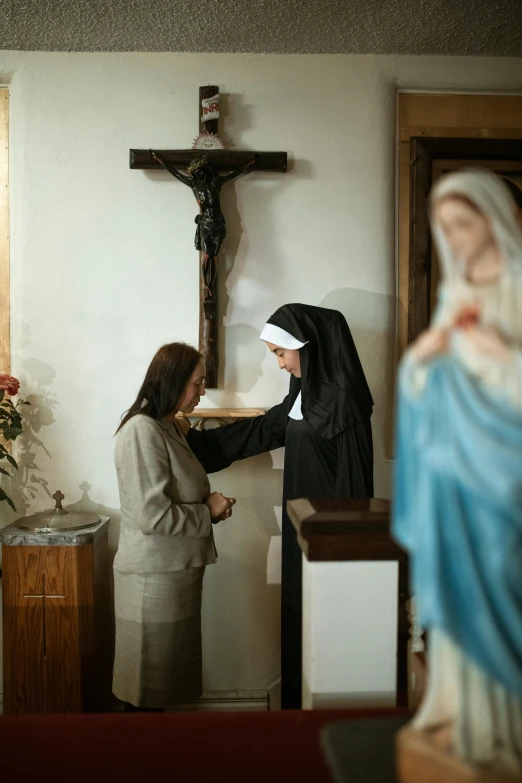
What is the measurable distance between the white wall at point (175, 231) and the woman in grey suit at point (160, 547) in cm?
81

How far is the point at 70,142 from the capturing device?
11.9 feet

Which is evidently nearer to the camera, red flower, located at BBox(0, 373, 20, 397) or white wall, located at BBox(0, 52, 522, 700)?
red flower, located at BBox(0, 373, 20, 397)

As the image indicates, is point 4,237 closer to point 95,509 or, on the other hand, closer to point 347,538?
point 95,509

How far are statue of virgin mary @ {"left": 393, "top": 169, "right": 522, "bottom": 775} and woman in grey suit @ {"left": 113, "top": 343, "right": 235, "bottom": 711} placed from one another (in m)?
1.66

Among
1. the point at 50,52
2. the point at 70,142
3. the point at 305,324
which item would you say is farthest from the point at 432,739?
the point at 50,52

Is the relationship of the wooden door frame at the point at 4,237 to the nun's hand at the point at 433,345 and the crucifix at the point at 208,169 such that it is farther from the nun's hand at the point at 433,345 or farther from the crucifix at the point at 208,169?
the nun's hand at the point at 433,345

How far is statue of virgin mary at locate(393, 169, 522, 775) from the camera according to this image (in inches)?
44.9

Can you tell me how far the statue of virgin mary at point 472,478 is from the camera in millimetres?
1141

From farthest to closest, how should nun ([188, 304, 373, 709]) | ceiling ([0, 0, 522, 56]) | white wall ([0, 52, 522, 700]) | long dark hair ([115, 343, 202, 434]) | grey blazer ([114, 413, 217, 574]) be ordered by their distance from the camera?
white wall ([0, 52, 522, 700])
ceiling ([0, 0, 522, 56])
nun ([188, 304, 373, 709])
long dark hair ([115, 343, 202, 434])
grey blazer ([114, 413, 217, 574])

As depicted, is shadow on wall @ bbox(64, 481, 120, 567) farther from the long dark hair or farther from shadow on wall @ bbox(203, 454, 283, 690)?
the long dark hair

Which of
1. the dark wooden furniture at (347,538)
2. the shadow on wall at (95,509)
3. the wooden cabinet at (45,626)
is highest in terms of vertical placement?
the dark wooden furniture at (347,538)

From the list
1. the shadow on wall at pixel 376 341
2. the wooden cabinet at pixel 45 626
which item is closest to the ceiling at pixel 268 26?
the shadow on wall at pixel 376 341

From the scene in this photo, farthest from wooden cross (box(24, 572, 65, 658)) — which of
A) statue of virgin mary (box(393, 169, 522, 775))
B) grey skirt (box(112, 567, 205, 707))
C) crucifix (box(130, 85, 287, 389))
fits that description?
statue of virgin mary (box(393, 169, 522, 775))

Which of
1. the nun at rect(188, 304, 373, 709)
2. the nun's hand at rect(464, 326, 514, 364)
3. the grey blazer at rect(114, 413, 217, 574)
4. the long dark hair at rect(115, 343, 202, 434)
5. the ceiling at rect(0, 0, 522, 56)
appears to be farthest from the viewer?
the ceiling at rect(0, 0, 522, 56)
